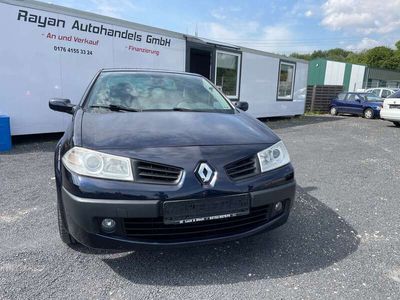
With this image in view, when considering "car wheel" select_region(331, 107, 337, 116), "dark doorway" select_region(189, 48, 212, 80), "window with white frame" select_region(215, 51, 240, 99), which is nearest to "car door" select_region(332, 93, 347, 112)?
"car wheel" select_region(331, 107, 337, 116)

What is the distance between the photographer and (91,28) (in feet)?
24.7

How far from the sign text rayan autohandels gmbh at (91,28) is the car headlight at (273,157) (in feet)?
20.3

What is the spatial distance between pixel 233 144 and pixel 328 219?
5.68ft

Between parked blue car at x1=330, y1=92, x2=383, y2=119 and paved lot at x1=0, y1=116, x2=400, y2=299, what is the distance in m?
14.6

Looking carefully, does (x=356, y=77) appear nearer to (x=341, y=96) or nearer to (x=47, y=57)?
(x=341, y=96)

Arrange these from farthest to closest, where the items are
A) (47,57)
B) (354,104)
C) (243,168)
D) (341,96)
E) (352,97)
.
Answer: (341,96) → (352,97) → (354,104) → (47,57) → (243,168)

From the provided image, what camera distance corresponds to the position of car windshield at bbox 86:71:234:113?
323 centimetres

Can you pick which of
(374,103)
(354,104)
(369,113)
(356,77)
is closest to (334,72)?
(356,77)

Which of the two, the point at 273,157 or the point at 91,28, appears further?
the point at 91,28

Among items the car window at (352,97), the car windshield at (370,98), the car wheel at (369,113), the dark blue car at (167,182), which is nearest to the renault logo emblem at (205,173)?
the dark blue car at (167,182)

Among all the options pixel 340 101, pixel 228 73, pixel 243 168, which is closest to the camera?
pixel 243 168

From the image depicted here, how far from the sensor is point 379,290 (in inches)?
90.4

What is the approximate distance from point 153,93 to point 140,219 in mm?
1677

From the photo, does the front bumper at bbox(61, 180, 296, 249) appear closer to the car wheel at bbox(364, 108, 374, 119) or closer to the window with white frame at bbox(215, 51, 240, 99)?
the window with white frame at bbox(215, 51, 240, 99)
